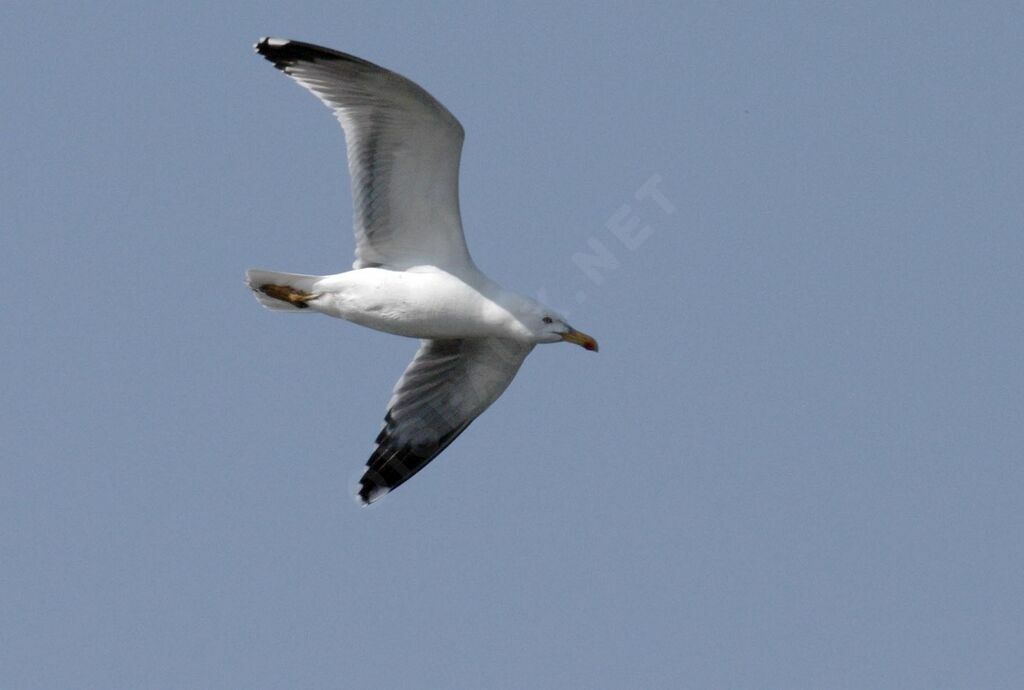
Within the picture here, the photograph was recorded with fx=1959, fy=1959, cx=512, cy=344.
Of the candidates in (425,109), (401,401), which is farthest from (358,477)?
(425,109)

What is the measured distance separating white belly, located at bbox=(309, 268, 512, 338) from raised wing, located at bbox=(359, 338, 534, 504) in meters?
0.81

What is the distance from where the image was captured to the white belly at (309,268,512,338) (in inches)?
440

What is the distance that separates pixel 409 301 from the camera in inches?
440

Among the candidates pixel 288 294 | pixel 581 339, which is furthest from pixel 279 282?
pixel 581 339

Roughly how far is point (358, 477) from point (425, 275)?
73.1 inches

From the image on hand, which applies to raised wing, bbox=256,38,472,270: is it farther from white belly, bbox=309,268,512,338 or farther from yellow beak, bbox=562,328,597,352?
yellow beak, bbox=562,328,597,352

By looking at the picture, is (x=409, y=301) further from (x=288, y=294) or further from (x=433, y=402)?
(x=433, y=402)

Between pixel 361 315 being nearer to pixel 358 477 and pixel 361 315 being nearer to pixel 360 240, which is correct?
pixel 360 240

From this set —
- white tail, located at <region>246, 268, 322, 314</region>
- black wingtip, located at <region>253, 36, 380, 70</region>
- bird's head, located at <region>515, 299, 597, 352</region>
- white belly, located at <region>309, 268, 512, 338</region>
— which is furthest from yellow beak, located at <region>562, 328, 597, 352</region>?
black wingtip, located at <region>253, 36, 380, 70</region>

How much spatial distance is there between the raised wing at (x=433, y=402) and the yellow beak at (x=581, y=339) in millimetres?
658

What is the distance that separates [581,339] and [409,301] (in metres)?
1.07

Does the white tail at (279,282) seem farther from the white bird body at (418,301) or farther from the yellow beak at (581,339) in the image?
the yellow beak at (581,339)

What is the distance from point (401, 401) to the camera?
40.7 ft

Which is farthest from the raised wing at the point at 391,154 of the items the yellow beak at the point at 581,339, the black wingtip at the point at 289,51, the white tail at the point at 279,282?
the yellow beak at the point at 581,339
